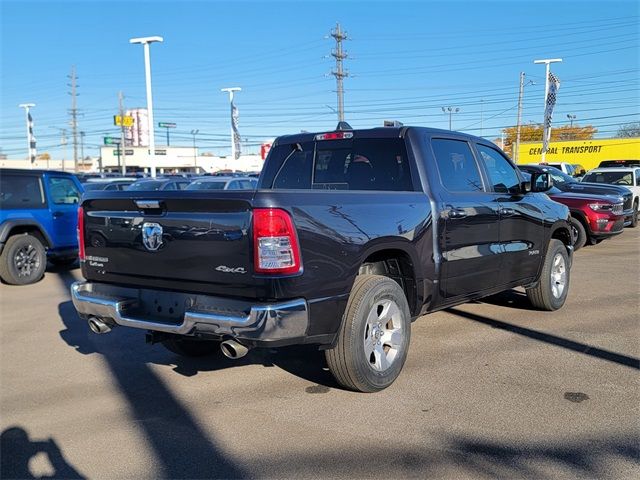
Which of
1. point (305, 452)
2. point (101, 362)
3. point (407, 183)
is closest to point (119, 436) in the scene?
point (305, 452)

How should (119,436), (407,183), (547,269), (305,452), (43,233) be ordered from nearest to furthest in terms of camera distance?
(305,452) → (119,436) → (407,183) → (547,269) → (43,233)

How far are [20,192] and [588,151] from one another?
42.4 m

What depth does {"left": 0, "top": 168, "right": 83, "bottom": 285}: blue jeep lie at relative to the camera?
9266 millimetres

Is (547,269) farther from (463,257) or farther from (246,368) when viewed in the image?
(246,368)

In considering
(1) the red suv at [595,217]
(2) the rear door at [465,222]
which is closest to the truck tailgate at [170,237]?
(2) the rear door at [465,222]

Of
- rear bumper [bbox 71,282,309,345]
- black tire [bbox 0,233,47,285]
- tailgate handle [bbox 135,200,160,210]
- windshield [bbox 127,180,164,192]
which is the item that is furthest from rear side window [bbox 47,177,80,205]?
tailgate handle [bbox 135,200,160,210]

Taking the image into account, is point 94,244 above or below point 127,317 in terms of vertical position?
above

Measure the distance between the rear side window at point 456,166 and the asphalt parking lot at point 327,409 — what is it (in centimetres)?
154

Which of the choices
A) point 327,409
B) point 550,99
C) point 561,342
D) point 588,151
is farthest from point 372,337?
point 588,151

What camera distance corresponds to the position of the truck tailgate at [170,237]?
3609mm

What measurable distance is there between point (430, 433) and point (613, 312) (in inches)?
164

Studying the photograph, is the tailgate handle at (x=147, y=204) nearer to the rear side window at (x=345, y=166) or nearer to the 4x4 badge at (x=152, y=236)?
the 4x4 badge at (x=152, y=236)

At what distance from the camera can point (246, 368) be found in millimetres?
5074

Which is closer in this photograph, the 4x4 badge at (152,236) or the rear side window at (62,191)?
the 4x4 badge at (152,236)
